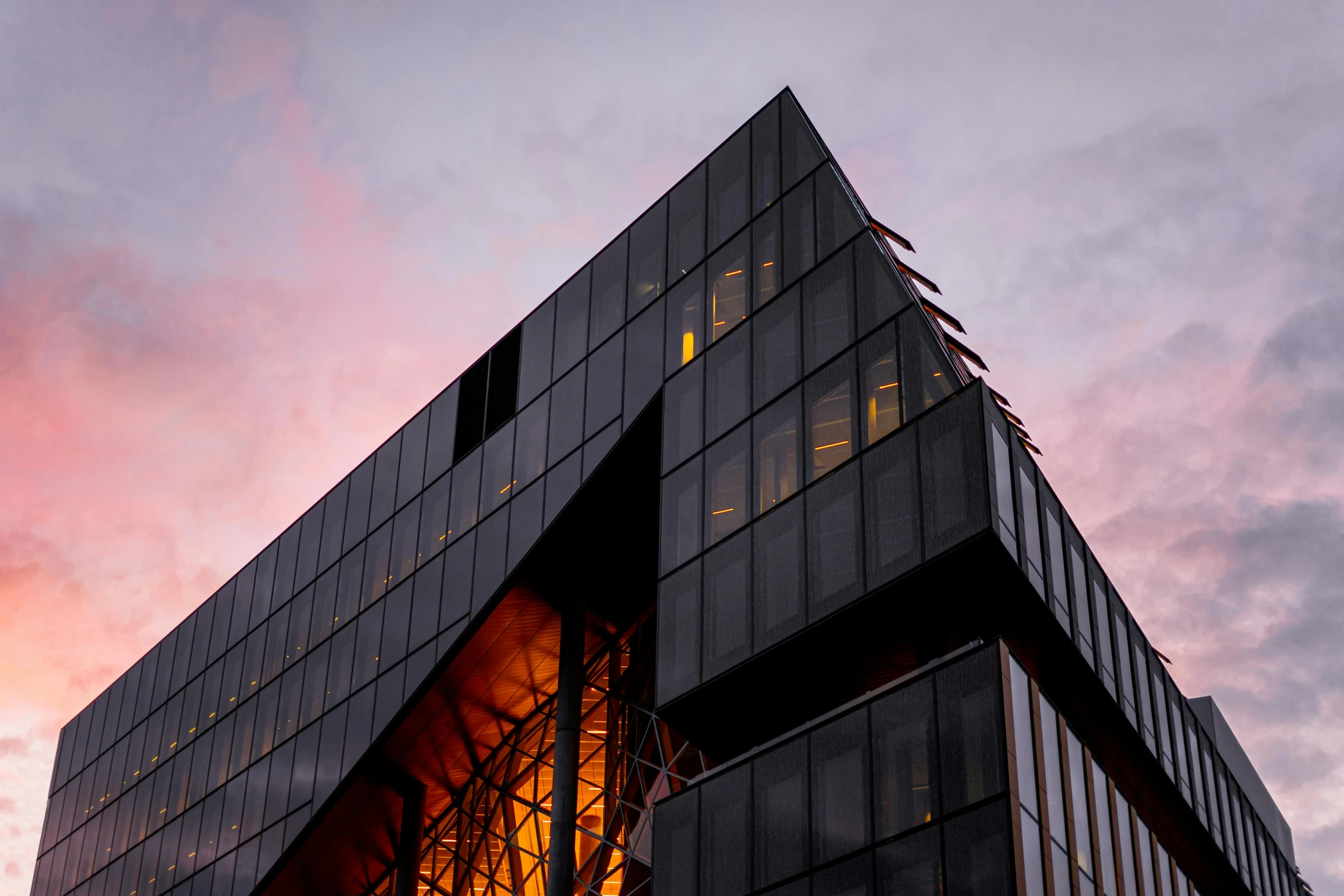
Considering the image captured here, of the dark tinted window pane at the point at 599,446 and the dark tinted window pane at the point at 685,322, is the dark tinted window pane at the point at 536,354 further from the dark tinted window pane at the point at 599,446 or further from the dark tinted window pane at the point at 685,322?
the dark tinted window pane at the point at 685,322

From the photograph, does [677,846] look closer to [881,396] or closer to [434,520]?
[881,396]

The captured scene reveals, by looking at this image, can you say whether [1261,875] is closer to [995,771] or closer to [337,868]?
[995,771]

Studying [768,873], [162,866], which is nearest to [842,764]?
[768,873]

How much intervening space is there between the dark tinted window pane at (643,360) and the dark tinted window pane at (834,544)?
25.1 feet

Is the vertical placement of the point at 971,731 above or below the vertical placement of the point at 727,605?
below

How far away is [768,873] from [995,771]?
531 centimetres

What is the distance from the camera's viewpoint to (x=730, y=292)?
35.9 meters

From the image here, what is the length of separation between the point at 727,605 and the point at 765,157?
11848 mm

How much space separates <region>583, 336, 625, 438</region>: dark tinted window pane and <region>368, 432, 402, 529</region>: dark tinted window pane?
10292mm

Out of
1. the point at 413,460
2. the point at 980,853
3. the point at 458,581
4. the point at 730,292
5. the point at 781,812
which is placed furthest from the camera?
the point at 413,460

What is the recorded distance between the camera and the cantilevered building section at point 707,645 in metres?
27.4

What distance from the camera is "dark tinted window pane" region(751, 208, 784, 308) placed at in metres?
34.7

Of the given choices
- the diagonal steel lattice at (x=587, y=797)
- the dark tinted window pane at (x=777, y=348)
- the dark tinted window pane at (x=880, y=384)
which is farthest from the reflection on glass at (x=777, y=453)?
the diagonal steel lattice at (x=587, y=797)

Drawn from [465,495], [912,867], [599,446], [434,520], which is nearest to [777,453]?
[599,446]
